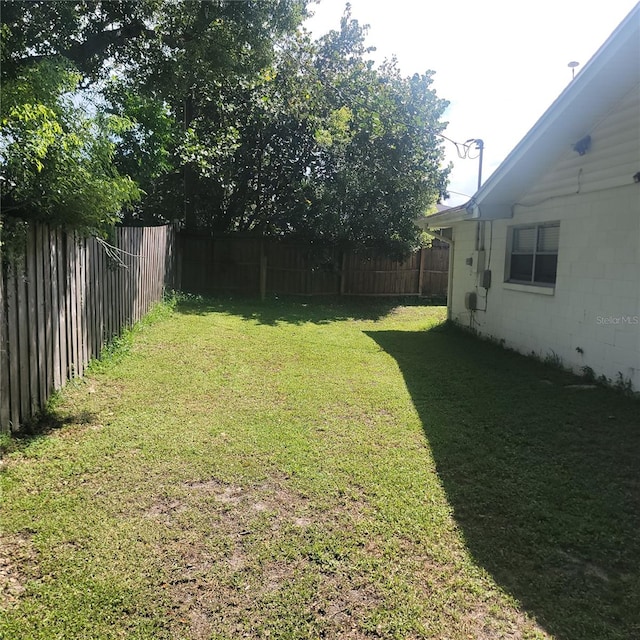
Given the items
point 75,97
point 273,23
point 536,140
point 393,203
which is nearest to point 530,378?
point 536,140

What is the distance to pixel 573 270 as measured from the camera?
21.3 feet

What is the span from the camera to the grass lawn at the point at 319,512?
7.01 feet

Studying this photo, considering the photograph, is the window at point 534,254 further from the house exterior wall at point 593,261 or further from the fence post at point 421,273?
the fence post at point 421,273

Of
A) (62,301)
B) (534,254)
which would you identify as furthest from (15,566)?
(534,254)

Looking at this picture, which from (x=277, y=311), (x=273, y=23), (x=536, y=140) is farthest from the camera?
(x=277, y=311)

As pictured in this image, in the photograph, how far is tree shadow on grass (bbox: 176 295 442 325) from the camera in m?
10.9

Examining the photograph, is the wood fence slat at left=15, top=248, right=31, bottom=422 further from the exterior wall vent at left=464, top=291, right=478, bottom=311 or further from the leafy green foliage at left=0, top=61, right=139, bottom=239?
the exterior wall vent at left=464, top=291, right=478, bottom=311

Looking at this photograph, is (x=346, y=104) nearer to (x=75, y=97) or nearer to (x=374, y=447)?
(x=75, y=97)

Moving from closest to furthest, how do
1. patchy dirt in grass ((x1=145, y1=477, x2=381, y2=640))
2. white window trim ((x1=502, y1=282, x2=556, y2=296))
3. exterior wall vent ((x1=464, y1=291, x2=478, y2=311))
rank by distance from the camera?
patchy dirt in grass ((x1=145, y1=477, x2=381, y2=640)), white window trim ((x1=502, y1=282, x2=556, y2=296)), exterior wall vent ((x1=464, y1=291, x2=478, y2=311))

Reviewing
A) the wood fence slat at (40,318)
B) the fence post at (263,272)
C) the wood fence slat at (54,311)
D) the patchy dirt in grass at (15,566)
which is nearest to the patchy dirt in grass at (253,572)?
the patchy dirt in grass at (15,566)

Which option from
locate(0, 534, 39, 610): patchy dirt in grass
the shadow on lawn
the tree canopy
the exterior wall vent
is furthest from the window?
locate(0, 534, 39, 610): patchy dirt in grass

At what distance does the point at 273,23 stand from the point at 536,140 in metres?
5.53

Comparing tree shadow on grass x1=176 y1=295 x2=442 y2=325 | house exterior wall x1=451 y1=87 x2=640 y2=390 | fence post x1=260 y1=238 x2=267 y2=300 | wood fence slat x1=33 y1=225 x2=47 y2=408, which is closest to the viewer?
wood fence slat x1=33 y1=225 x2=47 y2=408

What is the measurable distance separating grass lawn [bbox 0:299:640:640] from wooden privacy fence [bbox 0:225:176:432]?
1.00ft
